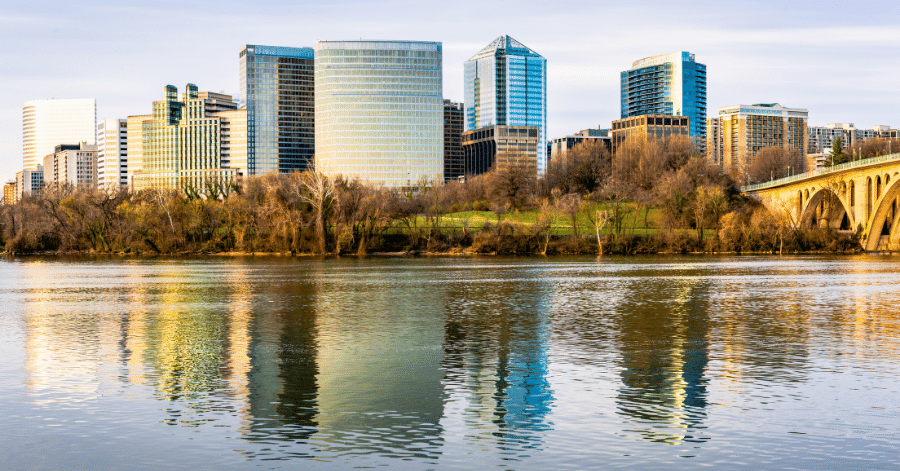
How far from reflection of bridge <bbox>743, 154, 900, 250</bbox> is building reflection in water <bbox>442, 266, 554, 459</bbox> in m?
93.1

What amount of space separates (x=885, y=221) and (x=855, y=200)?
202 inches

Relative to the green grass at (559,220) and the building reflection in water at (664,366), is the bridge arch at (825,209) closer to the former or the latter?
the green grass at (559,220)

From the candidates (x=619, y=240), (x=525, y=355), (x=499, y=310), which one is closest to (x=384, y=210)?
(x=619, y=240)

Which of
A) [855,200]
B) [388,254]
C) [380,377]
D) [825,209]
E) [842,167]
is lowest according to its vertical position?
[380,377]

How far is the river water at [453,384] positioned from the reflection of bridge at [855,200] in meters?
83.8

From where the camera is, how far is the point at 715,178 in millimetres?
143875

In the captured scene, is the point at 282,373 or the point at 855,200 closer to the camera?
the point at 282,373

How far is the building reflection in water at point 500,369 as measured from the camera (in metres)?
16.3

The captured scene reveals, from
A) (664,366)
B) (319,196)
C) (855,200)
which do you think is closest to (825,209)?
(855,200)

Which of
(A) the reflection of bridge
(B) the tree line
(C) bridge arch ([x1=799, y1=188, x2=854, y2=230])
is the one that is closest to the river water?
(B) the tree line

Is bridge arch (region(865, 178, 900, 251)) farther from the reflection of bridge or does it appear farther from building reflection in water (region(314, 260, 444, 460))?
building reflection in water (region(314, 260, 444, 460))

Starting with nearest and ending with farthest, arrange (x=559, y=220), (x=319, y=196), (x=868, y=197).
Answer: (x=319, y=196) → (x=868, y=197) → (x=559, y=220)

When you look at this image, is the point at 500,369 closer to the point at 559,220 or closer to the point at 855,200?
the point at 559,220

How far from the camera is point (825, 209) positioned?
449 feet
